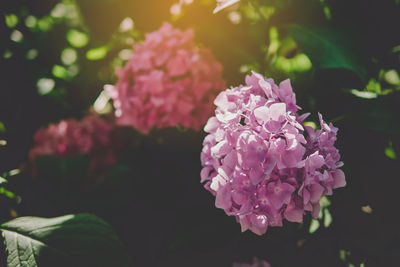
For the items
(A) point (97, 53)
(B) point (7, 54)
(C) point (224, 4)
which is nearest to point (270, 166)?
(C) point (224, 4)

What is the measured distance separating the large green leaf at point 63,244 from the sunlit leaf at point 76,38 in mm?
1072

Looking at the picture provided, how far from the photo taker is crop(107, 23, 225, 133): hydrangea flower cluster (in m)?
1.26

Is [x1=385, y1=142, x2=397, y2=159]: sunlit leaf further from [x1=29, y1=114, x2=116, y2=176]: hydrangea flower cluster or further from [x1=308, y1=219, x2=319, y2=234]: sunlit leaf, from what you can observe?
[x1=29, y1=114, x2=116, y2=176]: hydrangea flower cluster

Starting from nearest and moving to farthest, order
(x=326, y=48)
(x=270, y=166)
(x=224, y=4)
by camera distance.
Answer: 1. (x=270, y=166)
2. (x=224, y=4)
3. (x=326, y=48)

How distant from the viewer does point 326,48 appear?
3.24 ft

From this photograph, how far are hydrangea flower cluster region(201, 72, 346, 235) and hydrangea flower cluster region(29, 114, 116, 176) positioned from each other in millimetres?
1000

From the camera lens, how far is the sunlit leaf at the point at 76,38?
174cm

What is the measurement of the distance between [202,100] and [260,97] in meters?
0.53

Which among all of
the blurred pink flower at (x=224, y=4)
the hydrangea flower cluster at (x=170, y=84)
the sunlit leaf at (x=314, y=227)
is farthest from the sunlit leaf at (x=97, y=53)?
the sunlit leaf at (x=314, y=227)

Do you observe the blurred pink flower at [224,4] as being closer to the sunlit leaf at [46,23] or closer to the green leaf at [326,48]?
the green leaf at [326,48]

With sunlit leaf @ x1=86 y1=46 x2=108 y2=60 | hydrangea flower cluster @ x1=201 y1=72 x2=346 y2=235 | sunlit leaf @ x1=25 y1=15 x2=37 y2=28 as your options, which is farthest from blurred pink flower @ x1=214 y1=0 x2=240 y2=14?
sunlit leaf @ x1=25 y1=15 x2=37 y2=28

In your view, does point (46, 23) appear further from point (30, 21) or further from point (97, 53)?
point (97, 53)

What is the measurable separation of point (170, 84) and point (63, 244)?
0.65 m

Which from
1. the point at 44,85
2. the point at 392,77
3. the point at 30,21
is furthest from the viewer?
the point at 30,21
